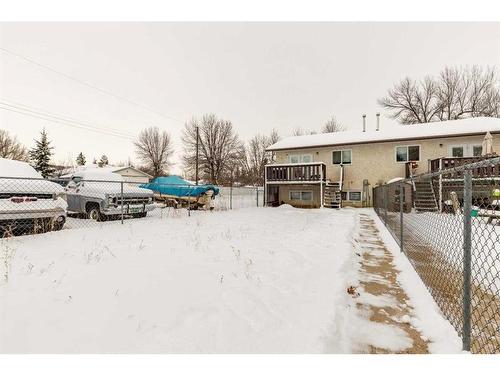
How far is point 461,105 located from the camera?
102 feet

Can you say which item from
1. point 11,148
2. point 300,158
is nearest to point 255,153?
point 300,158

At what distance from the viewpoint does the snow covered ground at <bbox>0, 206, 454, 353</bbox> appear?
2.06 metres

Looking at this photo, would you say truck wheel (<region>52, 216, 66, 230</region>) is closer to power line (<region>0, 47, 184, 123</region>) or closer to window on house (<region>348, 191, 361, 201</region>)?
power line (<region>0, 47, 184, 123</region>)

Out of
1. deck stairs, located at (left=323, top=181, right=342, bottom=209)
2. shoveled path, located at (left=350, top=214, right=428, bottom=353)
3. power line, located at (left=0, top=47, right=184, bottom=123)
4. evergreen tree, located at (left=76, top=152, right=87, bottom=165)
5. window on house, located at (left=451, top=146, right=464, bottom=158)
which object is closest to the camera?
shoveled path, located at (left=350, top=214, right=428, bottom=353)

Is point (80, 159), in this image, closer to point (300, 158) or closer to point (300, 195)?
point (300, 158)

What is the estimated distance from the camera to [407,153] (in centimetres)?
1772

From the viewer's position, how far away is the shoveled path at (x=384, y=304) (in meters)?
2.26

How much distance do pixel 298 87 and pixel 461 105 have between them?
27615 mm

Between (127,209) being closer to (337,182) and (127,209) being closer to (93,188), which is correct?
(93,188)

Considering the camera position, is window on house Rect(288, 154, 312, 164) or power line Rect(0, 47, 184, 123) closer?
power line Rect(0, 47, 184, 123)

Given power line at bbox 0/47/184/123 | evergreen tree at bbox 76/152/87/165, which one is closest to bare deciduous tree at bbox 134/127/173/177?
evergreen tree at bbox 76/152/87/165

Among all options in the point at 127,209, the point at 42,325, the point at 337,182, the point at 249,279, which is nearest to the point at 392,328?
the point at 249,279

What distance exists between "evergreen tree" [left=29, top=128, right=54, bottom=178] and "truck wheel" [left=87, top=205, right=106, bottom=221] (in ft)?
106
